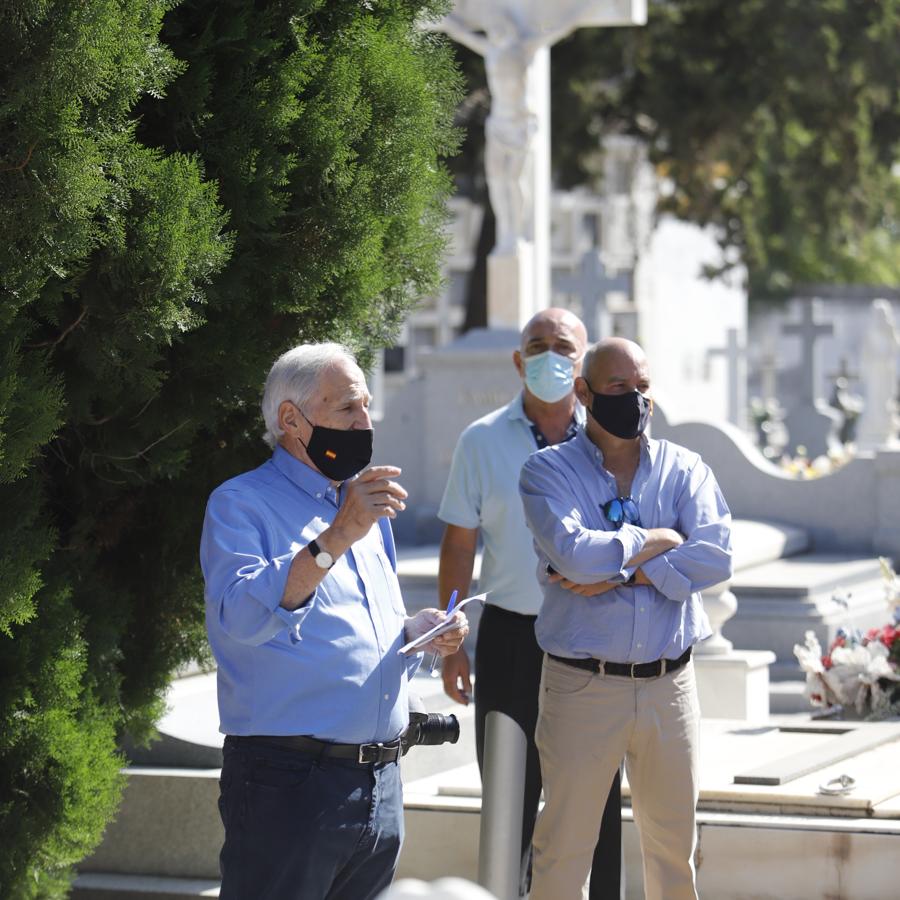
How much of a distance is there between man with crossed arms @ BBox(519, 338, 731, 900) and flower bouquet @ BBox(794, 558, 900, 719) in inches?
125

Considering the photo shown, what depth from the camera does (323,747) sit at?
3697 mm

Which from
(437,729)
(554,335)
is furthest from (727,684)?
(437,729)

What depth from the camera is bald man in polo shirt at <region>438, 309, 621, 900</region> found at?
5172 millimetres

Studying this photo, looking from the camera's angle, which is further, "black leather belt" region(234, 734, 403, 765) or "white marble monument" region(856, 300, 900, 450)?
"white marble monument" region(856, 300, 900, 450)

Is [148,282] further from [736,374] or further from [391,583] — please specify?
[736,374]

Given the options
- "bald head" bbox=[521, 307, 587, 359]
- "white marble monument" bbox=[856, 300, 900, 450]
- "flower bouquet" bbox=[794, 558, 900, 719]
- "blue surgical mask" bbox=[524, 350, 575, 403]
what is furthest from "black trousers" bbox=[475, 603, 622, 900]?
"white marble monument" bbox=[856, 300, 900, 450]

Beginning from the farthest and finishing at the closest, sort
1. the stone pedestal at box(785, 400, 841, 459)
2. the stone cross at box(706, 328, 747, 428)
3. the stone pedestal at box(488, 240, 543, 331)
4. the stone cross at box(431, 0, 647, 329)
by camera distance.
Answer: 1. the stone cross at box(706, 328, 747, 428)
2. the stone pedestal at box(785, 400, 841, 459)
3. the stone pedestal at box(488, 240, 543, 331)
4. the stone cross at box(431, 0, 647, 329)

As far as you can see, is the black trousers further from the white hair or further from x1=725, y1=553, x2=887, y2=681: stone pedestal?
x1=725, y1=553, x2=887, y2=681: stone pedestal

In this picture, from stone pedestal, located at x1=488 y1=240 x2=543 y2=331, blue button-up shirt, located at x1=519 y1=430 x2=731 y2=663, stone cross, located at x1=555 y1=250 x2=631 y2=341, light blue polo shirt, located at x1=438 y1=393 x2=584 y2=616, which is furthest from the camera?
stone cross, located at x1=555 y1=250 x2=631 y2=341

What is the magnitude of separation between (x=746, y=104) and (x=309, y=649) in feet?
59.2

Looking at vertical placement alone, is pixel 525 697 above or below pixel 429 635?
below

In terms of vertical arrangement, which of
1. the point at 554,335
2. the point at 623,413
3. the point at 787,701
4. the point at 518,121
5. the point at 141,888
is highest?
the point at 518,121

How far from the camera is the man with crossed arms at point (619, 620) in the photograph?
457 cm

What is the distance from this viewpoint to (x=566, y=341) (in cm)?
541
